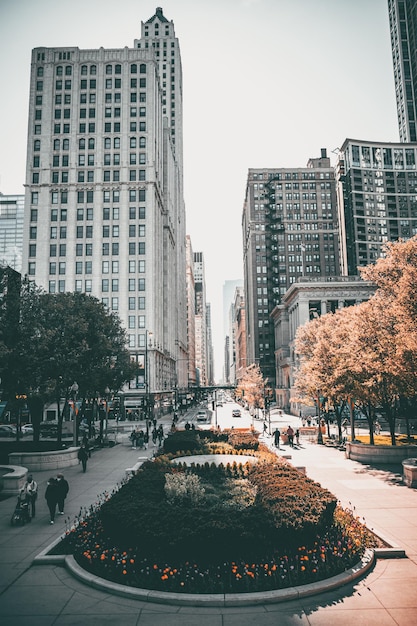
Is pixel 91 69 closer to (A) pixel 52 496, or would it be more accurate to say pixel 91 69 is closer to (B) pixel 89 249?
(B) pixel 89 249

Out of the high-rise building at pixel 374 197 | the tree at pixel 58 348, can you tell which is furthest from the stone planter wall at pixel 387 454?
the high-rise building at pixel 374 197

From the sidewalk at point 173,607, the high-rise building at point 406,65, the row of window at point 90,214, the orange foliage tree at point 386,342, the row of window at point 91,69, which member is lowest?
the sidewalk at point 173,607

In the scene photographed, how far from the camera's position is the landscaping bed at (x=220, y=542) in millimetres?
10344

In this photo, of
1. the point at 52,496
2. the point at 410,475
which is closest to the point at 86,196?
the point at 52,496

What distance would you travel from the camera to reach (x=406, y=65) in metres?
185

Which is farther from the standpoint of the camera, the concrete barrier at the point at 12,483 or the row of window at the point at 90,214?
the row of window at the point at 90,214

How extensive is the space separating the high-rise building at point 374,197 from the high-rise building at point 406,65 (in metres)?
29.4

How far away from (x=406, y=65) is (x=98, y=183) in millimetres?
157273

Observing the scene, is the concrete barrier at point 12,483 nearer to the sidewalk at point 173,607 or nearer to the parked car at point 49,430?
the sidewalk at point 173,607

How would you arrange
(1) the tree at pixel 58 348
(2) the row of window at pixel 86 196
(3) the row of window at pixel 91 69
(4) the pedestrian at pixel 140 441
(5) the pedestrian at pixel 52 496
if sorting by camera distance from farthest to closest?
1. (3) the row of window at pixel 91 69
2. (2) the row of window at pixel 86 196
3. (4) the pedestrian at pixel 140 441
4. (1) the tree at pixel 58 348
5. (5) the pedestrian at pixel 52 496

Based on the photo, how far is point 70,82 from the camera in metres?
89.6

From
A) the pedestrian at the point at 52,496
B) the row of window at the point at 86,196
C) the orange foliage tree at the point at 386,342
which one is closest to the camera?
the pedestrian at the point at 52,496

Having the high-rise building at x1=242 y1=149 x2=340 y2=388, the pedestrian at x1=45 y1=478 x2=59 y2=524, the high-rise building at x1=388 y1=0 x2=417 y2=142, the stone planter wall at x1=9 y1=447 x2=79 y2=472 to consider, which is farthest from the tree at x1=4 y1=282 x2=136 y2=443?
the high-rise building at x1=388 y1=0 x2=417 y2=142

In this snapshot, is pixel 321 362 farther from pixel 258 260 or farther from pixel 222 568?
pixel 258 260
